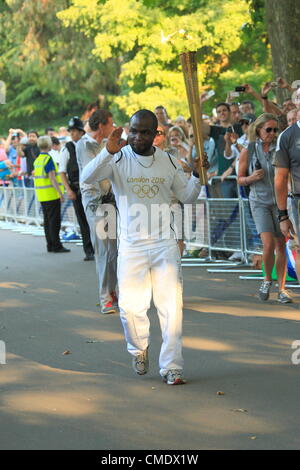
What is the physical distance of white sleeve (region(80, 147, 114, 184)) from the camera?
304 inches

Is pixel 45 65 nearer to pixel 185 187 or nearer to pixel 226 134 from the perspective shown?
pixel 226 134

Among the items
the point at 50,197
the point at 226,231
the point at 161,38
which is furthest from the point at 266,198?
the point at 161,38

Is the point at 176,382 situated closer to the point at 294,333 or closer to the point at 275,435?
the point at 275,435

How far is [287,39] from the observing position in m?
15.2

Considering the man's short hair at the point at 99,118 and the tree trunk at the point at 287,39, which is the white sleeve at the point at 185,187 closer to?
the man's short hair at the point at 99,118

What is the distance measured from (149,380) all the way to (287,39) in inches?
331

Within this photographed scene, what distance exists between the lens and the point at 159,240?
7910mm

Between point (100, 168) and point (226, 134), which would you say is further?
point (226, 134)

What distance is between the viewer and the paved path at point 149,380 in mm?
6312

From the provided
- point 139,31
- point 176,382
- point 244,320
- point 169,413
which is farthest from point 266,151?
point 139,31

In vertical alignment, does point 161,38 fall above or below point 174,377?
above

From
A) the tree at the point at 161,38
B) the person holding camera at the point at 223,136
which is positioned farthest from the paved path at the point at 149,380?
the tree at the point at 161,38

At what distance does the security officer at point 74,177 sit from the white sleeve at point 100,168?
9.09m

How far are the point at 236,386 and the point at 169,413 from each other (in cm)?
92
